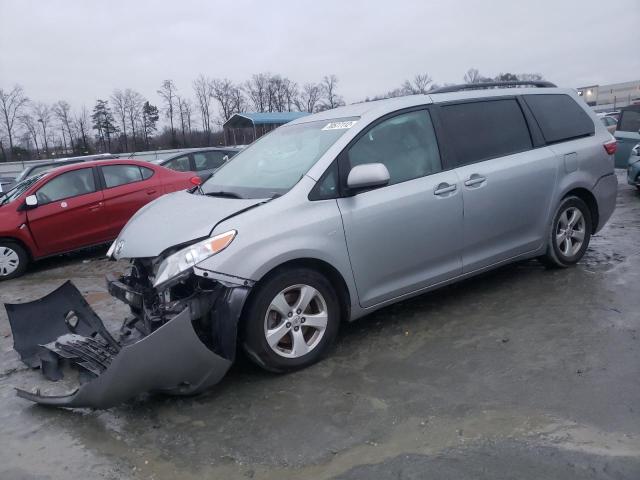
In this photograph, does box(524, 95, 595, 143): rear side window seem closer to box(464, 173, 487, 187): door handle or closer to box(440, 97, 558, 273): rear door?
box(440, 97, 558, 273): rear door

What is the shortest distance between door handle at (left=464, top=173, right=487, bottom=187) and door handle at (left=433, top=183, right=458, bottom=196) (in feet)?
0.50

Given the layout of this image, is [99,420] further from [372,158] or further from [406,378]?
[372,158]

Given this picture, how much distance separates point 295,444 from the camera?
284 centimetres

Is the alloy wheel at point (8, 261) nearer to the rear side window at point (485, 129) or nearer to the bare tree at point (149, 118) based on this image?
the rear side window at point (485, 129)

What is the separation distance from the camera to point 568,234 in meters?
5.16

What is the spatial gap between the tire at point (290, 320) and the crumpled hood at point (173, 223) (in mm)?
546

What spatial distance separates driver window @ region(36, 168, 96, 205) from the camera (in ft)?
25.5

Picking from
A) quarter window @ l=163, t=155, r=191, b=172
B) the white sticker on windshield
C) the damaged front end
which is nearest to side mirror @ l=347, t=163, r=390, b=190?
the white sticker on windshield

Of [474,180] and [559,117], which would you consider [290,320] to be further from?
[559,117]

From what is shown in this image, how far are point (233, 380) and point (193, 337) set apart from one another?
728mm

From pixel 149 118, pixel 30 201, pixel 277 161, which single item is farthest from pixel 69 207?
pixel 149 118

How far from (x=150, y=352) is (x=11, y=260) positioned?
558cm

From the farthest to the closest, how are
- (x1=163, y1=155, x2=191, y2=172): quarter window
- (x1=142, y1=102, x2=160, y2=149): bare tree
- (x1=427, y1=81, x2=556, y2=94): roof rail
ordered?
(x1=142, y1=102, x2=160, y2=149): bare tree → (x1=163, y1=155, x2=191, y2=172): quarter window → (x1=427, y1=81, x2=556, y2=94): roof rail

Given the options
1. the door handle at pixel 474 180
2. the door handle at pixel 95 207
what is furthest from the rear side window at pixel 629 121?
the door handle at pixel 95 207
